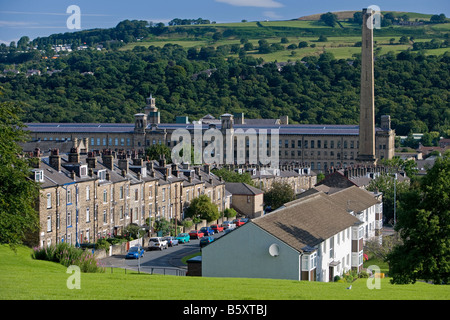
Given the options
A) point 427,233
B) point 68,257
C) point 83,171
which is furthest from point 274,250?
point 83,171

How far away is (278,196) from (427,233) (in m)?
53.8

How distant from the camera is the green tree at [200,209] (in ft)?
244

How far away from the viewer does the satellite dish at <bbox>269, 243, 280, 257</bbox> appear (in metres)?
40.6

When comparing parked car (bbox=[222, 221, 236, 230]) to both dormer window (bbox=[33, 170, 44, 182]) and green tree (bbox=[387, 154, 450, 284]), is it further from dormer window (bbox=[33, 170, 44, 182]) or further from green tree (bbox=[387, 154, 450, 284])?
green tree (bbox=[387, 154, 450, 284])

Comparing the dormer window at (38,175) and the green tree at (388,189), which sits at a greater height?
the dormer window at (38,175)

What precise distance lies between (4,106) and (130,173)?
3013 cm

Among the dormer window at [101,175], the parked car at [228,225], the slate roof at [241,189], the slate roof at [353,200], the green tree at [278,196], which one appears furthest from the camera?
the green tree at [278,196]

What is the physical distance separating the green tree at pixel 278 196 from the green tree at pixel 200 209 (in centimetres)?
1676

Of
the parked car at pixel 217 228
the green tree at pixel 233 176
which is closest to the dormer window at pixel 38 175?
the parked car at pixel 217 228

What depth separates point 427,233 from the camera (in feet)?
123

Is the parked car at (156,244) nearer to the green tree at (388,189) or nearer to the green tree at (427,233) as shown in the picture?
the green tree at (427,233)

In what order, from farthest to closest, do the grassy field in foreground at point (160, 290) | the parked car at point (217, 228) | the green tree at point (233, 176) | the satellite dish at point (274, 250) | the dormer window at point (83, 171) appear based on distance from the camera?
the green tree at point (233, 176), the parked car at point (217, 228), the dormer window at point (83, 171), the satellite dish at point (274, 250), the grassy field in foreground at point (160, 290)
